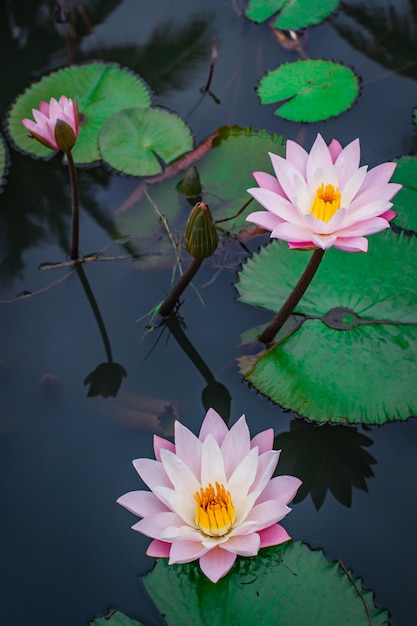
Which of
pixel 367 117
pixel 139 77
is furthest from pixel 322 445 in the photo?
pixel 139 77

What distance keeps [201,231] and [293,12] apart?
2.08 metres

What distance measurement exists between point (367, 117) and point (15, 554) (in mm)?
2457

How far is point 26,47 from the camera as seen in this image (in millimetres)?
3756

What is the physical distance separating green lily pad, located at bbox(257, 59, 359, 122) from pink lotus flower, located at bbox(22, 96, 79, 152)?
3.69ft

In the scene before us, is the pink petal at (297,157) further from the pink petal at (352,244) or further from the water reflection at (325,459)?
the water reflection at (325,459)

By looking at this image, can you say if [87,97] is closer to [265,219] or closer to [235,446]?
[265,219]

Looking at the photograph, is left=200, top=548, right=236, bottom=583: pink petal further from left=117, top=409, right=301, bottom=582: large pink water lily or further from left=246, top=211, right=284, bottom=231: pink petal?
left=246, top=211, right=284, bottom=231: pink petal

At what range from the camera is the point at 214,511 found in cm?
165

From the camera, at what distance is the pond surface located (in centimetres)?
202

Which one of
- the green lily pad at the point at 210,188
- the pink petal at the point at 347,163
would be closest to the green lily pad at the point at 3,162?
the green lily pad at the point at 210,188

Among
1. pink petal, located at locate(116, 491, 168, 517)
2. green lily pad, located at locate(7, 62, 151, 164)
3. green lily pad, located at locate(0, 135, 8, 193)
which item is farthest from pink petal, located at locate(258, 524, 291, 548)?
green lily pad, located at locate(0, 135, 8, 193)

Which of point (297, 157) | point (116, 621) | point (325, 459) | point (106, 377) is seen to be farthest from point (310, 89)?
point (116, 621)

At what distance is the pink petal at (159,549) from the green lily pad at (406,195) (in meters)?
1.61

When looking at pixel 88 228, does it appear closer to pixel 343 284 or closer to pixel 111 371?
pixel 111 371
